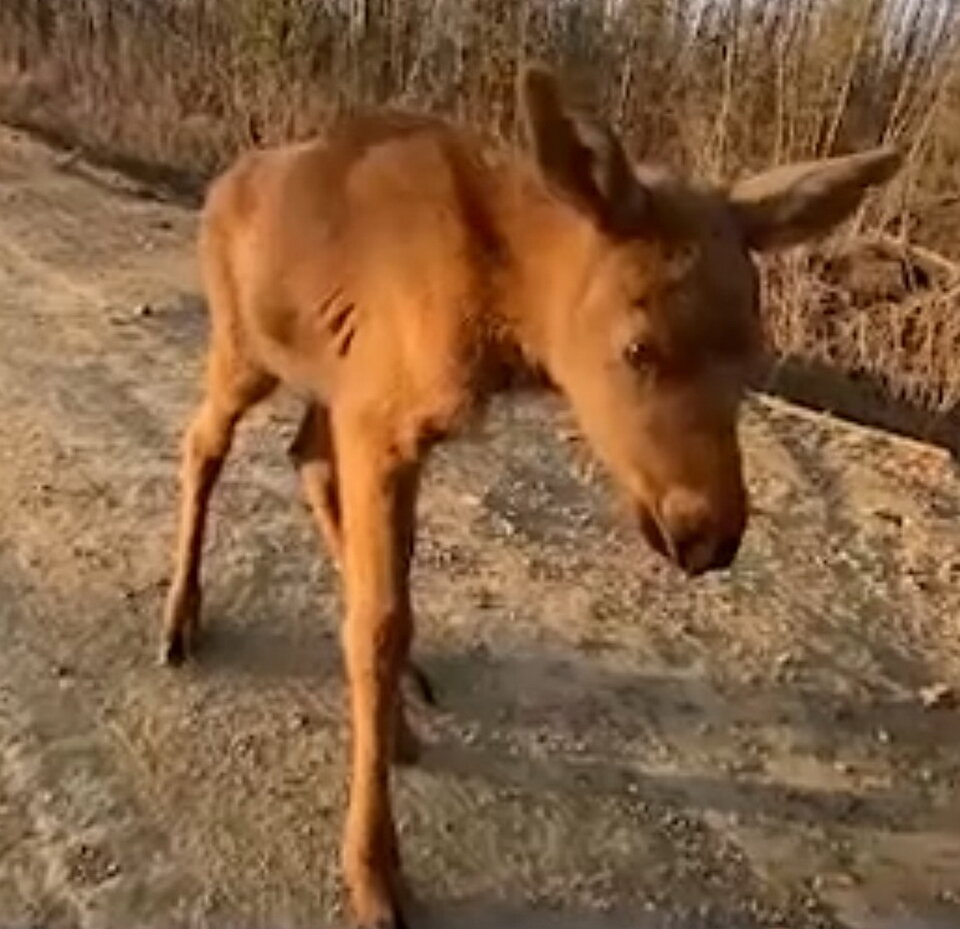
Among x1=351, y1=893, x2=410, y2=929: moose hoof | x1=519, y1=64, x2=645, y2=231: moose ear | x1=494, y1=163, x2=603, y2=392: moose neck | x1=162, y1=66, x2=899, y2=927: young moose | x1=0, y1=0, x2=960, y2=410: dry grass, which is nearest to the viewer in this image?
x1=519, y1=64, x2=645, y2=231: moose ear

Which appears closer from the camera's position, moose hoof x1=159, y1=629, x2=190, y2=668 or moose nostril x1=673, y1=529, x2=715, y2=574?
moose nostril x1=673, y1=529, x2=715, y2=574

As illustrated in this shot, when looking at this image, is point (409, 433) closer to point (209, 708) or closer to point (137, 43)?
point (209, 708)

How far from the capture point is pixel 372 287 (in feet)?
13.7

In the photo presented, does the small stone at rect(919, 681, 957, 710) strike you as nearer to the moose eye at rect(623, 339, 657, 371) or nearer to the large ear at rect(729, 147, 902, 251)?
the large ear at rect(729, 147, 902, 251)

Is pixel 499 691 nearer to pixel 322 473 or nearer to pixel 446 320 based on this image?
pixel 322 473

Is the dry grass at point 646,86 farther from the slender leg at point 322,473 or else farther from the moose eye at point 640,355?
the moose eye at point 640,355

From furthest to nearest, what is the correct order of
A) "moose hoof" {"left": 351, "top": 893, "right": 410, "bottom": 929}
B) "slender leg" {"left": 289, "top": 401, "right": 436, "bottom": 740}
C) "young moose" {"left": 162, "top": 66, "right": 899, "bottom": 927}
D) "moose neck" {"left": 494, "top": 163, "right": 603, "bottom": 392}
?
"slender leg" {"left": 289, "top": 401, "right": 436, "bottom": 740}, "moose hoof" {"left": 351, "top": 893, "right": 410, "bottom": 929}, "moose neck" {"left": 494, "top": 163, "right": 603, "bottom": 392}, "young moose" {"left": 162, "top": 66, "right": 899, "bottom": 927}

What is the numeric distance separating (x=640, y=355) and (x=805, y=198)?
49 cm

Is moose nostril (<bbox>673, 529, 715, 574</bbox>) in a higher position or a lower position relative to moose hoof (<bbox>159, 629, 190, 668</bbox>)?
higher

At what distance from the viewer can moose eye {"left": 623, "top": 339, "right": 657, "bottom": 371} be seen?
351cm

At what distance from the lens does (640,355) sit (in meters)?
3.52

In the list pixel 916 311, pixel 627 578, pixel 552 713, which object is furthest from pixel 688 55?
pixel 552 713

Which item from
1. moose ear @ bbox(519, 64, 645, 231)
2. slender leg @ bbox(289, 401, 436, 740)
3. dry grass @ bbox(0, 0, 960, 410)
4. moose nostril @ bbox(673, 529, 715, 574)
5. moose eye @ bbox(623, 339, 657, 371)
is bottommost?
dry grass @ bbox(0, 0, 960, 410)

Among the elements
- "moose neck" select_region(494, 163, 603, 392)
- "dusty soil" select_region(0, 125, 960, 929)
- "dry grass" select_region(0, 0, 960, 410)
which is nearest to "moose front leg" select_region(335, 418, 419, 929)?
"dusty soil" select_region(0, 125, 960, 929)
